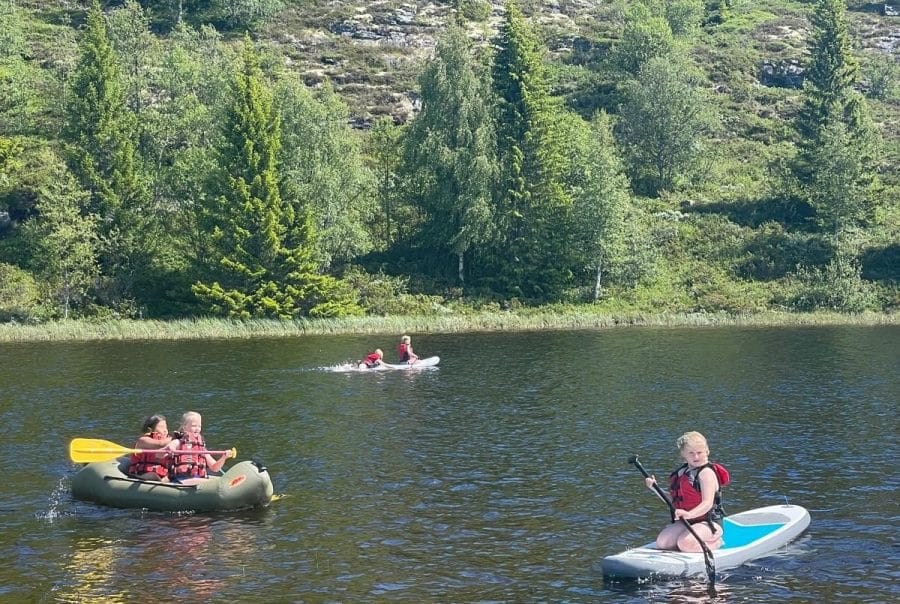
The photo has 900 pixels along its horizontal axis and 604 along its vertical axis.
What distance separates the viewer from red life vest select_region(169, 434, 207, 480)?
23.5m

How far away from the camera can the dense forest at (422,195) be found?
Result: 69625 millimetres

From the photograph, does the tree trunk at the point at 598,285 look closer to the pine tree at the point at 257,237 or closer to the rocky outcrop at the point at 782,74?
the pine tree at the point at 257,237

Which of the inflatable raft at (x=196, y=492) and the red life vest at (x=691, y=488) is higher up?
the red life vest at (x=691, y=488)

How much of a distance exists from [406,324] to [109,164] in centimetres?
2702

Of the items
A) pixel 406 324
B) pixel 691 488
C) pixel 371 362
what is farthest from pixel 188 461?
pixel 406 324

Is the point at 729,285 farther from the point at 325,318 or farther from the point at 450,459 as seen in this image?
the point at 450,459

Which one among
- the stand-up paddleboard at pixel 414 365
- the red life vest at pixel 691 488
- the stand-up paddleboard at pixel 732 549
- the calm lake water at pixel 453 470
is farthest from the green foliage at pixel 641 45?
the red life vest at pixel 691 488

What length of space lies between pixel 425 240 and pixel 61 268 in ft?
94.7

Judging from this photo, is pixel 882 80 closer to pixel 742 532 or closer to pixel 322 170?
pixel 322 170

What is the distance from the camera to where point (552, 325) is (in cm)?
6731

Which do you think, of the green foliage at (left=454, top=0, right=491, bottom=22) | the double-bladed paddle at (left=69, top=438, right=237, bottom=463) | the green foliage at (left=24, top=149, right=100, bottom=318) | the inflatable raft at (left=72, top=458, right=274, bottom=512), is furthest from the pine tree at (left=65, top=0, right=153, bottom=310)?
the green foliage at (left=454, top=0, right=491, bottom=22)

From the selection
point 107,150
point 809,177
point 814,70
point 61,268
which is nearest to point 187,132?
Result: point 107,150

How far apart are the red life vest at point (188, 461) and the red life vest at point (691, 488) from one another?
1161 centimetres

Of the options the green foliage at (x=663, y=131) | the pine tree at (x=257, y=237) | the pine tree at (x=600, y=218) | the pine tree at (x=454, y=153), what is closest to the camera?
the pine tree at (x=257, y=237)
